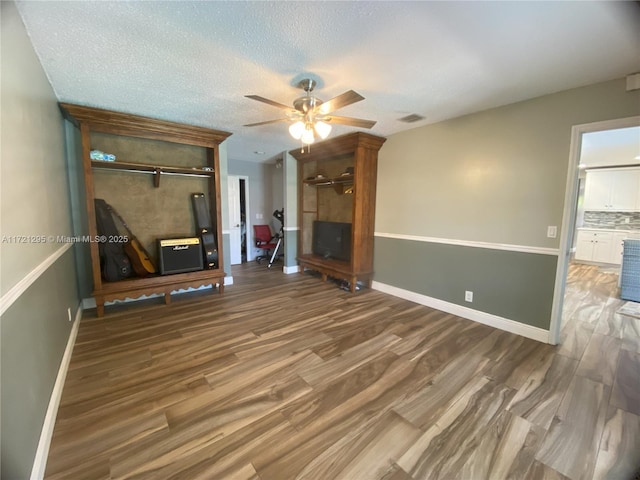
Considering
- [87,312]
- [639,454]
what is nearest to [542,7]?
[639,454]

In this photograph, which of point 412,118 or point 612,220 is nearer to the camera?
point 412,118

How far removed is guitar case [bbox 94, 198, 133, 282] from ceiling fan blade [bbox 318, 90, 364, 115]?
2.94 m

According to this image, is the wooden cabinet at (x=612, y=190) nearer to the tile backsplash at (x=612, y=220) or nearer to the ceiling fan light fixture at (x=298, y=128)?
the tile backsplash at (x=612, y=220)

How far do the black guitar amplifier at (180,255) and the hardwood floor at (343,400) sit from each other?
67 centimetres

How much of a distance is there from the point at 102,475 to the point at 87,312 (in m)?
2.63

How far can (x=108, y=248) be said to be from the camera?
10.5ft

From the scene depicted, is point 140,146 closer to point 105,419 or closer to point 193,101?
point 193,101

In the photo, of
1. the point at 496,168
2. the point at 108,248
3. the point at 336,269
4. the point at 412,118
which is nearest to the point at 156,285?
the point at 108,248

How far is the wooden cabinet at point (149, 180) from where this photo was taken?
3.04m

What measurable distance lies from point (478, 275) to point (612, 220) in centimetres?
575

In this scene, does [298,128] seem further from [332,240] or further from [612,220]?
[612,220]

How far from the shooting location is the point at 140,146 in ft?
11.5

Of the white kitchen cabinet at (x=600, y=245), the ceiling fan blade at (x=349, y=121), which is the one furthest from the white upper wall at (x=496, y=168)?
the white kitchen cabinet at (x=600, y=245)

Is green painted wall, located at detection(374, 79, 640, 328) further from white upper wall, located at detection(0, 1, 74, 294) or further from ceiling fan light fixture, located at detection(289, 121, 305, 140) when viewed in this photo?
white upper wall, located at detection(0, 1, 74, 294)
